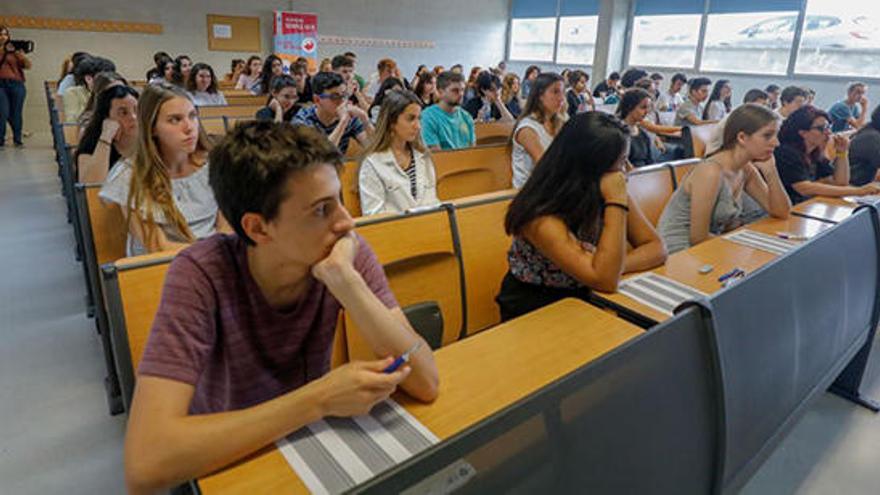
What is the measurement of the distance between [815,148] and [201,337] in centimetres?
363

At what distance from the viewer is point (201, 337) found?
3.10 feet

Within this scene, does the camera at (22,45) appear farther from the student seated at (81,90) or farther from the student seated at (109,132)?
the student seated at (109,132)

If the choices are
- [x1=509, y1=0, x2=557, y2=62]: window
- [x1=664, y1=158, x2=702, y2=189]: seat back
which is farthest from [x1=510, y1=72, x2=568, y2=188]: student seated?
[x1=509, y1=0, x2=557, y2=62]: window

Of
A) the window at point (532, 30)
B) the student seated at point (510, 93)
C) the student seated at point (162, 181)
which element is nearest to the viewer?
the student seated at point (162, 181)

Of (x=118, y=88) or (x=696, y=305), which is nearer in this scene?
(x=696, y=305)

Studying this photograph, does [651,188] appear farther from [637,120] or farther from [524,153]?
[637,120]

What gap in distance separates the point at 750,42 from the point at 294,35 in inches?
326

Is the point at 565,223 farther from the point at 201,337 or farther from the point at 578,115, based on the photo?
the point at 201,337

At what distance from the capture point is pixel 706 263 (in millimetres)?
1861

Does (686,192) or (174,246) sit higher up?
(686,192)

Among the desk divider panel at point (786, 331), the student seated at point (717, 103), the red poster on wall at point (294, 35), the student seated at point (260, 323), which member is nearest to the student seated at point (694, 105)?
the student seated at point (717, 103)

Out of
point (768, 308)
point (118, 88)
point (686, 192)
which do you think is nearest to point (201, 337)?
point (768, 308)

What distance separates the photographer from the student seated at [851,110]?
22.0 feet

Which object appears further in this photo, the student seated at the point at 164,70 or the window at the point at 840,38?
the window at the point at 840,38
